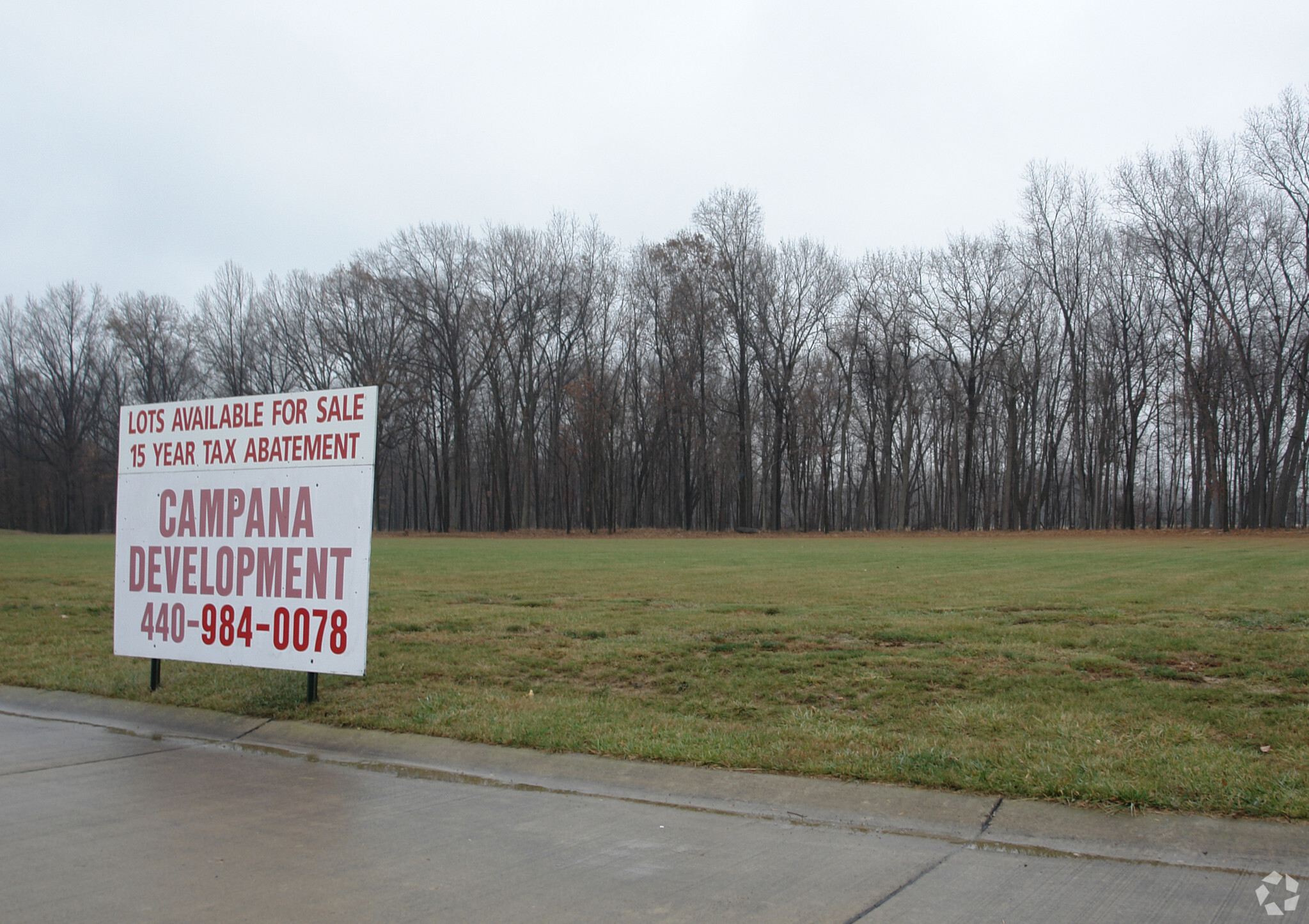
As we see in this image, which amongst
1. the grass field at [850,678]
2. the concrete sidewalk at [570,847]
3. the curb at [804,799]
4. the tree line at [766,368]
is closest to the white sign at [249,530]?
the grass field at [850,678]

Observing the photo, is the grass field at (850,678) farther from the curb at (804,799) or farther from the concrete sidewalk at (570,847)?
the concrete sidewalk at (570,847)

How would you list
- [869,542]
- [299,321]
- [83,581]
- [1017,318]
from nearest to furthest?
1. [83,581]
2. [869,542]
3. [1017,318]
4. [299,321]

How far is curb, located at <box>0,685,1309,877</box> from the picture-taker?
389cm

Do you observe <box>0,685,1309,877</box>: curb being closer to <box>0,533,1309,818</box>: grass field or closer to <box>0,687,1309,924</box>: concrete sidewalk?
<box>0,687,1309,924</box>: concrete sidewalk

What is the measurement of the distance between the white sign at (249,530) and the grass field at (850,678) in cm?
51

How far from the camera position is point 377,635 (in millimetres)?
9883

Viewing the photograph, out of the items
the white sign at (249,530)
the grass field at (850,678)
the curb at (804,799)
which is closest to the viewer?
the curb at (804,799)

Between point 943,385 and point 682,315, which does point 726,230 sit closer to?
point 682,315

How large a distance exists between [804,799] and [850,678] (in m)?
2.69

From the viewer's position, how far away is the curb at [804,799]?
153 inches

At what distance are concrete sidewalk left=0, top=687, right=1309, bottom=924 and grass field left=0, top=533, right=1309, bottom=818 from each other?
0.34m

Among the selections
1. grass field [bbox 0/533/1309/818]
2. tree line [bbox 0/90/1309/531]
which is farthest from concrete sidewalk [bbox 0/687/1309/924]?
tree line [bbox 0/90/1309/531]

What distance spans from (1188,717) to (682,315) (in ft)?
175

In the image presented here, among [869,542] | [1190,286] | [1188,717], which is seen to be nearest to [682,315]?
[869,542]
